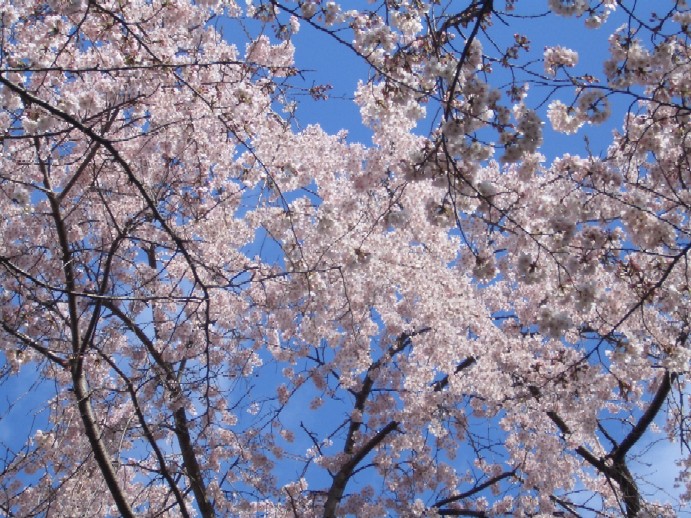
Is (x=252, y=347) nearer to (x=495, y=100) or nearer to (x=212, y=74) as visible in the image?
(x=212, y=74)

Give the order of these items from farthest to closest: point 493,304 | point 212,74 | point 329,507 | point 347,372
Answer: point 493,304, point 347,372, point 329,507, point 212,74

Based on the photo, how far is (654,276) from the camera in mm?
5273

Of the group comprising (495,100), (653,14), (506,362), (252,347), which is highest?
(252,347)

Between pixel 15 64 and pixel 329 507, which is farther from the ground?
pixel 15 64

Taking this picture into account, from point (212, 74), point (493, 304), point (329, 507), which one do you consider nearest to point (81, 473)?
point (329, 507)

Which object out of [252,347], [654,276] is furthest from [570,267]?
[252,347]

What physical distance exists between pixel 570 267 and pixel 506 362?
4134mm

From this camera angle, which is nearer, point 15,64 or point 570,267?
point 15,64

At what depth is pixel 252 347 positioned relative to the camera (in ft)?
30.0

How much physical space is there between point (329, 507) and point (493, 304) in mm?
3788

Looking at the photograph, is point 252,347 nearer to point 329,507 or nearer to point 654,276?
point 329,507

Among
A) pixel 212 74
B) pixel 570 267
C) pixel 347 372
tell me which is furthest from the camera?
pixel 347 372

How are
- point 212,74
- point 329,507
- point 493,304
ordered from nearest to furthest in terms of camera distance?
1. point 212,74
2. point 329,507
3. point 493,304

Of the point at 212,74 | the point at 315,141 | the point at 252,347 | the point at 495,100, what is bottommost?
the point at 495,100
